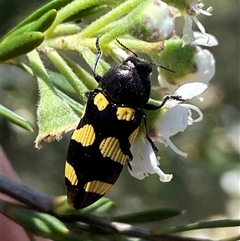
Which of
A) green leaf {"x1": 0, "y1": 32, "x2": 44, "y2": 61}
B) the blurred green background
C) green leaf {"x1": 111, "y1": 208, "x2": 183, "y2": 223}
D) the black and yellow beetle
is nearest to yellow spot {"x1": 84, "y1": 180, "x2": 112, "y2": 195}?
the black and yellow beetle

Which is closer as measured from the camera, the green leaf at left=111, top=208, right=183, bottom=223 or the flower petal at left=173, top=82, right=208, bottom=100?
the flower petal at left=173, top=82, right=208, bottom=100

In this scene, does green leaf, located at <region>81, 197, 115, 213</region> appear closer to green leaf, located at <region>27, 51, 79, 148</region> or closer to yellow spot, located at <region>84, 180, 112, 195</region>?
yellow spot, located at <region>84, 180, 112, 195</region>

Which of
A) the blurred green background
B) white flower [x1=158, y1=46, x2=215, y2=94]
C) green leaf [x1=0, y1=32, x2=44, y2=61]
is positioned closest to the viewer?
green leaf [x1=0, y1=32, x2=44, y2=61]

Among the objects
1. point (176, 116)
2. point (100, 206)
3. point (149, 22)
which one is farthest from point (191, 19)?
point (100, 206)

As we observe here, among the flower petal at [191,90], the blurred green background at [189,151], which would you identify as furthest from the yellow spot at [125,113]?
the blurred green background at [189,151]

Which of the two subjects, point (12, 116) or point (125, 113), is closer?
point (12, 116)

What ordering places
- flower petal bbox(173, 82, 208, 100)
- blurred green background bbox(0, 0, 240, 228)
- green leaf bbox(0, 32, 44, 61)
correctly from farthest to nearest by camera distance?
blurred green background bbox(0, 0, 240, 228) → flower petal bbox(173, 82, 208, 100) → green leaf bbox(0, 32, 44, 61)

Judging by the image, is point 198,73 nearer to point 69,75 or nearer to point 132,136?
point 132,136
